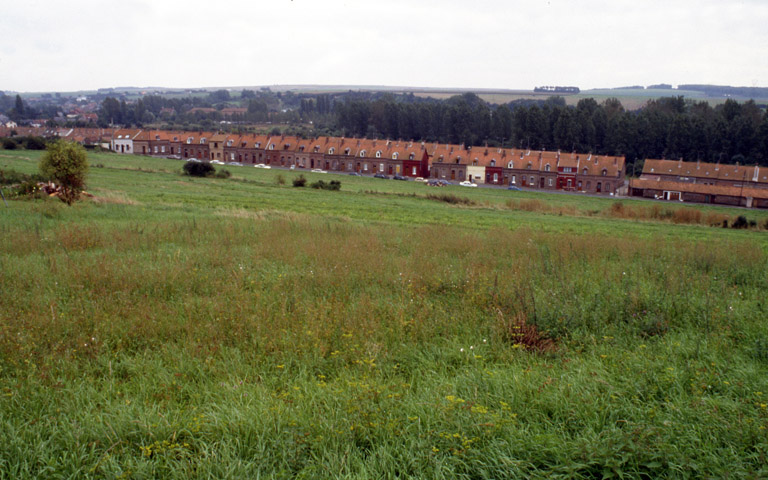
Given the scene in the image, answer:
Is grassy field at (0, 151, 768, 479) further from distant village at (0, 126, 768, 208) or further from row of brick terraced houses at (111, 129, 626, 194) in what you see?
row of brick terraced houses at (111, 129, 626, 194)

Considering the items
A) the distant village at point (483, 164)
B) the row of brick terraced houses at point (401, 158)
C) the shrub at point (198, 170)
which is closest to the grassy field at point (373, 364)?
the shrub at point (198, 170)

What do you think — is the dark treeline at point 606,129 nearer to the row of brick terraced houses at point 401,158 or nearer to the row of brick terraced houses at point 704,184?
the row of brick terraced houses at point 704,184

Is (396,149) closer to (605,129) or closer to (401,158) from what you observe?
(401,158)

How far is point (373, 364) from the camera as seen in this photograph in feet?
22.4

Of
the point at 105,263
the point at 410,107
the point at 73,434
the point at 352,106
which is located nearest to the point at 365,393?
the point at 73,434

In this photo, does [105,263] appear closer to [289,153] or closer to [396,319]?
[396,319]

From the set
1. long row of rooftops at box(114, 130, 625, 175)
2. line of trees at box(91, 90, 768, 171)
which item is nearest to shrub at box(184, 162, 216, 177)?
long row of rooftops at box(114, 130, 625, 175)

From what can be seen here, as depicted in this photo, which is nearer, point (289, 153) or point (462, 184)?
point (462, 184)

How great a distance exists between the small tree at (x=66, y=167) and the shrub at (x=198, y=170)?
109 ft

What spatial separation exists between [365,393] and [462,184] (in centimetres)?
8053

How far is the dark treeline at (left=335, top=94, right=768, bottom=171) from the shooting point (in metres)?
96.2

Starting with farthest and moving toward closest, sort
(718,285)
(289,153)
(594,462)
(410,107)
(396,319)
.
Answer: (410,107) → (289,153) → (718,285) → (396,319) → (594,462)

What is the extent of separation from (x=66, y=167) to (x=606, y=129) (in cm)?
9885

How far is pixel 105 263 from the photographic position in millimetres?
11453
